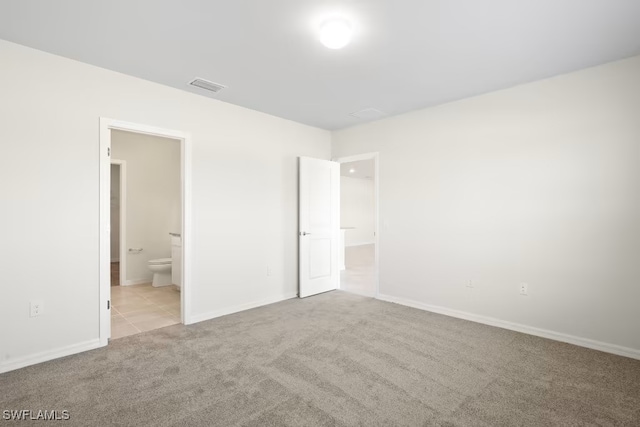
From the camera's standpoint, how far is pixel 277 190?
4492mm

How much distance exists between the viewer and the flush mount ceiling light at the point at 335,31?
7.22 feet

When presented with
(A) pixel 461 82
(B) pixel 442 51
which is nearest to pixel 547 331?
(A) pixel 461 82

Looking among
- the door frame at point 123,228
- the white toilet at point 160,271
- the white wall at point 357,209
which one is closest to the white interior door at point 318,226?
the white toilet at point 160,271

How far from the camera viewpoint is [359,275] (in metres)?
6.23

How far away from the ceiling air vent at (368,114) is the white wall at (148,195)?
10.5 ft

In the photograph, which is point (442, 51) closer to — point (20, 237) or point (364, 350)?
point (364, 350)

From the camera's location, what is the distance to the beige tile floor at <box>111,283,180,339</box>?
3.42m

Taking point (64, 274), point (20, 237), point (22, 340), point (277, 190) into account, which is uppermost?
point (277, 190)

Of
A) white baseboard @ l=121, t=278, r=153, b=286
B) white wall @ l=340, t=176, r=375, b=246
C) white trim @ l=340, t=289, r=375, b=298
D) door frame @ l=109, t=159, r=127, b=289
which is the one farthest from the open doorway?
door frame @ l=109, t=159, r=127, b=289

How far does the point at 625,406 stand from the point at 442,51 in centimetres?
278

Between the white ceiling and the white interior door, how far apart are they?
5.12 ft

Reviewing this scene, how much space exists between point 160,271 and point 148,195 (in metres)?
1.44

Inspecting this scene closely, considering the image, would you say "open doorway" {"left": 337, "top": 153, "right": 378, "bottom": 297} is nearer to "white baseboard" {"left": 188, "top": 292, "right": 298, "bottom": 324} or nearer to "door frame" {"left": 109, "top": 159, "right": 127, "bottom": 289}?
"white baseboard" {"left": 188, "top": 292, "right": 298, "bottom": 324}

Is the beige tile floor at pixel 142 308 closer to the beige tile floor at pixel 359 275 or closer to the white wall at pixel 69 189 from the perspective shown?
the white wall at pixel 69 189
